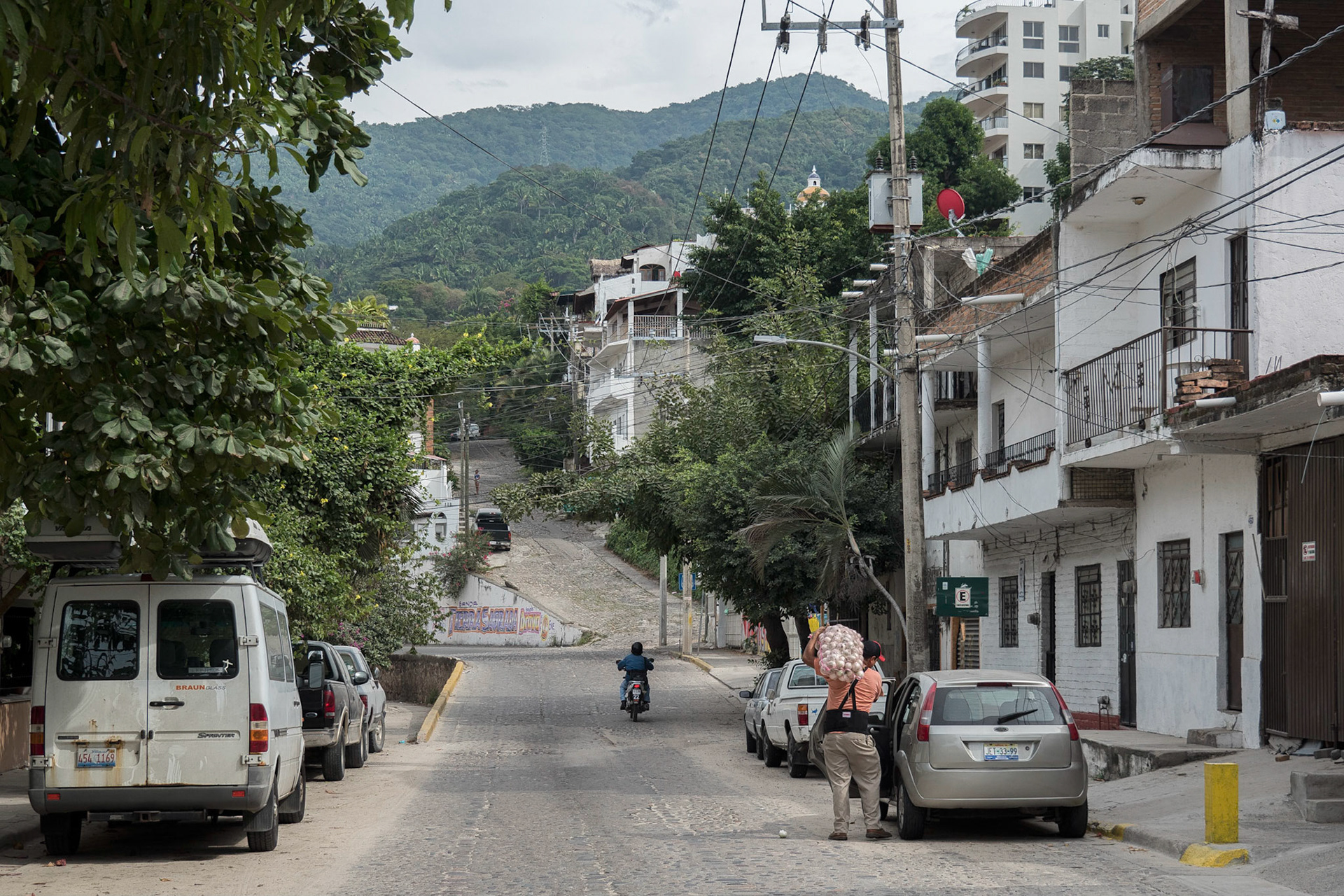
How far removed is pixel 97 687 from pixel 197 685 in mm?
785

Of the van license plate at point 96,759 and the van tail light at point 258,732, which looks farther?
the van tail light at point 258,732

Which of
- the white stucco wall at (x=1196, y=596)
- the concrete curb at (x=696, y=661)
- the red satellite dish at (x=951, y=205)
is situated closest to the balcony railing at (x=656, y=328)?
the concrete curb at (x=696, y=661)

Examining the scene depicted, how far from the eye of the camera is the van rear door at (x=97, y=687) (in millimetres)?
11234

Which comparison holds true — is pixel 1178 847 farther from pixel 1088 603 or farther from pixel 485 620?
pixel 485 620

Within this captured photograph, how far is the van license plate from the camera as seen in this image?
11.2 m

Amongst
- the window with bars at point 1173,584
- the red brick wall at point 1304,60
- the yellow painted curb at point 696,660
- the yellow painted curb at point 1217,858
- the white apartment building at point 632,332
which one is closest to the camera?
the yellow painted curb at point 1217,858

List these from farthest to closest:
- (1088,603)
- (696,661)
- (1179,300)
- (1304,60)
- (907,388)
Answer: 1. (696,661)
2. (1088,603)
3. (907,388)
4. (1304,60)
5. (1179,300)

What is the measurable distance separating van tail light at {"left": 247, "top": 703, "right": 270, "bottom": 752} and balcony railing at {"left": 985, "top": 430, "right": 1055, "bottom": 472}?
43.2ft

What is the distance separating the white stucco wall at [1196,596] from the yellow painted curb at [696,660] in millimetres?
25254

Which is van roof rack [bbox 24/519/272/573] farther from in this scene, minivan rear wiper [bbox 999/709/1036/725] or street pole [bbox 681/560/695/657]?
street pole [bbox 681/560/695/657]

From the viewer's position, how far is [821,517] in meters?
29.6

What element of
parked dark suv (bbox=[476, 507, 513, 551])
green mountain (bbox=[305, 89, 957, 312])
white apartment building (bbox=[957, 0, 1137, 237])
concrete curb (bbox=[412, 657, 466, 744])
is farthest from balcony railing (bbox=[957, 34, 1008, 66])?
concrete curb (bbox=[412, 657, 466, 744])

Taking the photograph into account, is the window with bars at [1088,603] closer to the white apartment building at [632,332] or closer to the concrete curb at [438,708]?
the concrete curb at [438,708]

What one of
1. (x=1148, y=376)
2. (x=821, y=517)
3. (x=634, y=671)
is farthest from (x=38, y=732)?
(x=821, y=517)
